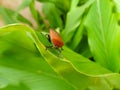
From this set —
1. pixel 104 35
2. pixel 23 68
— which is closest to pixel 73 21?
pixel 104 35

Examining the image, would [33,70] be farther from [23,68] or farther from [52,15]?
[52,15]

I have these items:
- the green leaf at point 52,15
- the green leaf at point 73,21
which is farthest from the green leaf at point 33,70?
the green leaf at point 52,15

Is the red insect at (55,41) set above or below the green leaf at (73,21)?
above

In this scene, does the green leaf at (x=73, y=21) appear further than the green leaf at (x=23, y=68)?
Yes

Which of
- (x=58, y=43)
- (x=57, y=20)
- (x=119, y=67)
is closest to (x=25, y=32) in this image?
Result: (x=58, y=43)

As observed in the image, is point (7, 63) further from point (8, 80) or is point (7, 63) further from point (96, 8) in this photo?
point (96, 8)

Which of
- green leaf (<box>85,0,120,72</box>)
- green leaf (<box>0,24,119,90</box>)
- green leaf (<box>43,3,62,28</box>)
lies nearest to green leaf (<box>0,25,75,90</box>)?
green leaf (<box>0,24,119,90</box>)

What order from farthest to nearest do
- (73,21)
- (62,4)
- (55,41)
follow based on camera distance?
(62,4) < (73,21) < (55,41)

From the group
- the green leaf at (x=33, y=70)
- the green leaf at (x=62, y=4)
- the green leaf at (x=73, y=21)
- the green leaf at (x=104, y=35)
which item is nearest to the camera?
the green leaf at (x=33, y=70)

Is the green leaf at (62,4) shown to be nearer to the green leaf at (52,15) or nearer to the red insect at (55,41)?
the green leaf at (52,15)
